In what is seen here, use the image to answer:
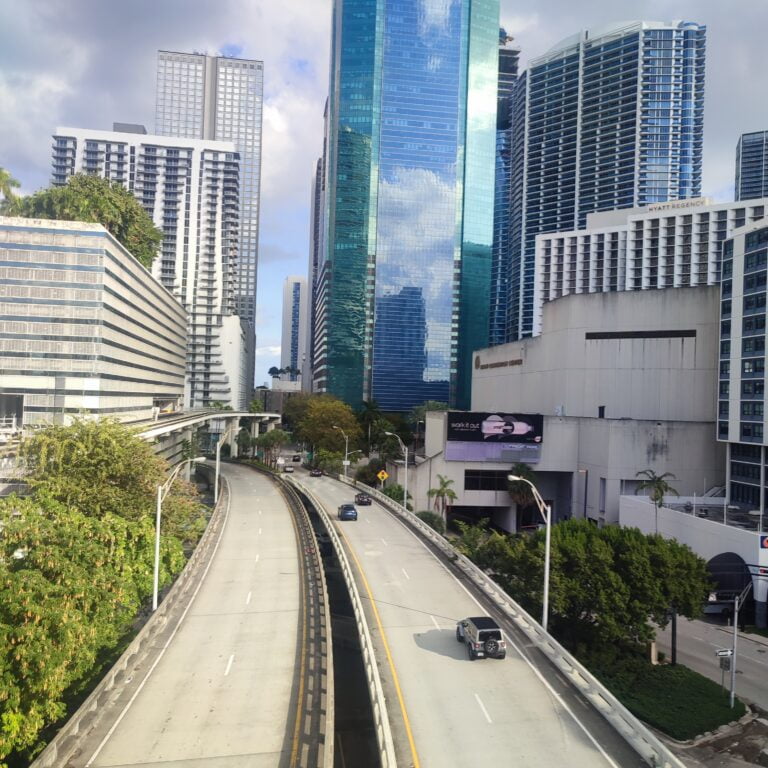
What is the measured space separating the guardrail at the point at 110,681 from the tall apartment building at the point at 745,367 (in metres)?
52.1

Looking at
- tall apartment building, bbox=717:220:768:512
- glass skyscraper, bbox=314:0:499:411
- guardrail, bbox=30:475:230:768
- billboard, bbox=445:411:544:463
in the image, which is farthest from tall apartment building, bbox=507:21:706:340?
guardrail, bbox=30:475:230:768

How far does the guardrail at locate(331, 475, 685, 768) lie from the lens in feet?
60.0

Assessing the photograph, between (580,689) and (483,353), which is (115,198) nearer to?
(483,353)

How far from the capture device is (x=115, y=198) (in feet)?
294

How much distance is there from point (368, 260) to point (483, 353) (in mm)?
68027

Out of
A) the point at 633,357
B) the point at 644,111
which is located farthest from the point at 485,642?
the point at 644,111

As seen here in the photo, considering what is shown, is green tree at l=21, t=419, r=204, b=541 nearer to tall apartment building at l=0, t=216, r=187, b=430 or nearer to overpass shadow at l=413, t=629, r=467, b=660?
tall apartment building at l=0, t=216, r=187, b=430

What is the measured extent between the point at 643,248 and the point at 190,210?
395ft

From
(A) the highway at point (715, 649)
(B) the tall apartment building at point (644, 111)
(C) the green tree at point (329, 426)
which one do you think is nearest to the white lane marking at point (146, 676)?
(A) the highway at point (715, 649)

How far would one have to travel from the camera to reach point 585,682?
23469 millimetres

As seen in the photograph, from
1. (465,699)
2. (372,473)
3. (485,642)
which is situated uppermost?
(485,642)

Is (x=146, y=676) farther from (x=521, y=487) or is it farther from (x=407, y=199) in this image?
(x=407, y=199)

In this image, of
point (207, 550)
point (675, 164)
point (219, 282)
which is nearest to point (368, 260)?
point (219, 282)

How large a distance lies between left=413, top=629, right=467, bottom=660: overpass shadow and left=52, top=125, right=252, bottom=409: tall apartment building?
473 ft
